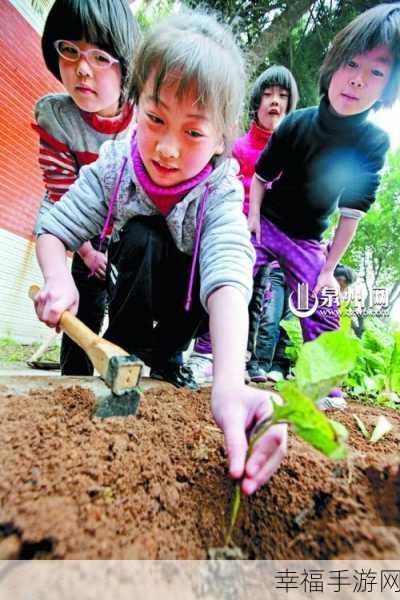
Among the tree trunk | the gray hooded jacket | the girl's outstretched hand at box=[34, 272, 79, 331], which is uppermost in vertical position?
the tree trunk

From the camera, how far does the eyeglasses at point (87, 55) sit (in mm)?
1681

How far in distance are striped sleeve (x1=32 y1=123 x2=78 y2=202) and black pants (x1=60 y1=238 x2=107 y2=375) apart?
1.07 feet

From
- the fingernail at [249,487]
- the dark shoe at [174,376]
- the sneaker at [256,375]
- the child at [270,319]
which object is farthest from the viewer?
the child at [270,319]

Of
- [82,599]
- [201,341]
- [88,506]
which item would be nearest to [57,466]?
[88,506]

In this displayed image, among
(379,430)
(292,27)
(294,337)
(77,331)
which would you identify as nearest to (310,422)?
(77,331)

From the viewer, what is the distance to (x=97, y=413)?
0.93 metres

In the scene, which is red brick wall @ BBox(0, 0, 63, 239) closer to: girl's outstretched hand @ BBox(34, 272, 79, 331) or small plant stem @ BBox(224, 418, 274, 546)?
girl's outstretched hand @ BBox(34, 272, 79, 331)

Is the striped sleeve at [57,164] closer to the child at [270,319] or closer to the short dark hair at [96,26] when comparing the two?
the short dark hair at [96,26]

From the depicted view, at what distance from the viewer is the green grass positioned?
11.5 feet

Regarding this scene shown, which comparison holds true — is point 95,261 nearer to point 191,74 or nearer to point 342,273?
point 191,74

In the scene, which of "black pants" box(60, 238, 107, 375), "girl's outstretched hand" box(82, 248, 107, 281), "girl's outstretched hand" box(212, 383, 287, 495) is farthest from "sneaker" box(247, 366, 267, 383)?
"girl's outstretched hand" box(212, 383, 287, 495)

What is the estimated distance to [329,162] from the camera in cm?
215

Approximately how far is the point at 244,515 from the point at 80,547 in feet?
0.84

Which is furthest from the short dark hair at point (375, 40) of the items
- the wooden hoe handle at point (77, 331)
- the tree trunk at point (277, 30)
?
the tree trunk at point (277, 30)
